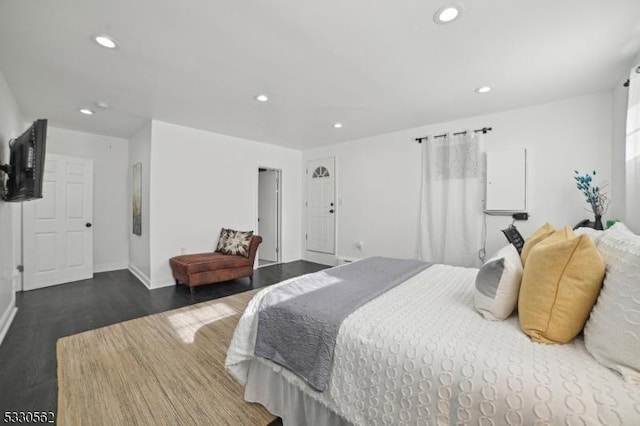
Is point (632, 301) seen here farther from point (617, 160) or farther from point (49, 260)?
point (49, 260)

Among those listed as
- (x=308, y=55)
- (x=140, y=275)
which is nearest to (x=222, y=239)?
(x=140, y=275)

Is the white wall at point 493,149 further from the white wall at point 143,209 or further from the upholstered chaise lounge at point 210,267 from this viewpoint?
the white wall at point 143,209

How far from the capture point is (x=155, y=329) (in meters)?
2.53

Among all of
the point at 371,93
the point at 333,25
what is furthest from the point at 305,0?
the point at 371,93

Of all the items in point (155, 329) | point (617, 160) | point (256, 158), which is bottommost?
point (155, 329)

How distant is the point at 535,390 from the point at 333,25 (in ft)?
7.23

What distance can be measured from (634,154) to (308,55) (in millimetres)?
2680

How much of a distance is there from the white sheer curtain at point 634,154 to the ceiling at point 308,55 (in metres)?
0.38

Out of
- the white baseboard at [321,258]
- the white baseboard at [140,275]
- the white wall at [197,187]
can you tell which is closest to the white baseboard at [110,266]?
the white baseboard at [140,275]

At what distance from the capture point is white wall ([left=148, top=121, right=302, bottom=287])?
386 centimetres

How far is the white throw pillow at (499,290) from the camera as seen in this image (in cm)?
122

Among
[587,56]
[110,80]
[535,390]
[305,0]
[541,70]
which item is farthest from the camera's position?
[110,80]

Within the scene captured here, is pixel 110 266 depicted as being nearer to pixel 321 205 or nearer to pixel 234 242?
pixel 234 242

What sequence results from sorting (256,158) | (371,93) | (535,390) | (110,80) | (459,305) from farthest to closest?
1. (256,158)
2. (371,93)
3. (110,80)
4. (459,305)
5. (535,390)
